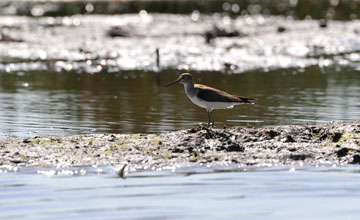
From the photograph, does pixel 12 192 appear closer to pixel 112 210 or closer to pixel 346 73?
pixel 112 210

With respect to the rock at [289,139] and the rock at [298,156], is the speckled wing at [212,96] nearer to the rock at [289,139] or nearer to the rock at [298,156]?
the rock at [289,139]

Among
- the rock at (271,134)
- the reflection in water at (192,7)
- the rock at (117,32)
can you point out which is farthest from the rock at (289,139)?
the reflection in water at (192,7)

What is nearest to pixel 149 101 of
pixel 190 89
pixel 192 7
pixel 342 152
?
pixel 190 89

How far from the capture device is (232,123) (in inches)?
605

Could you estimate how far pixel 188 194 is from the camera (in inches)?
369

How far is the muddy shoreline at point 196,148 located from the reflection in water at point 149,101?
1987 mm

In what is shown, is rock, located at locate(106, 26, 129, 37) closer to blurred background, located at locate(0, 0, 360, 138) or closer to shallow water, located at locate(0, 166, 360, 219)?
blurred background, located at locate(0, 0, 360, 138)

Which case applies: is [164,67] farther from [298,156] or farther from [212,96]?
[298,156]

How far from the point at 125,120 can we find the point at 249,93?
5471 mm

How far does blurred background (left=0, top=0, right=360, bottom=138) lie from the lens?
637 inches

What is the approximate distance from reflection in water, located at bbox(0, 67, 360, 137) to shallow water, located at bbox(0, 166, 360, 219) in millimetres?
4028

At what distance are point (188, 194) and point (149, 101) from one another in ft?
31.7

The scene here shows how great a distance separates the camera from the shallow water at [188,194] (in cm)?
859

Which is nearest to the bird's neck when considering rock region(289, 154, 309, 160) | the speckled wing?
the speckled wing
